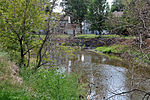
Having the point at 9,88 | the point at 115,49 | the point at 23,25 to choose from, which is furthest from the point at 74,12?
the point at 115,49

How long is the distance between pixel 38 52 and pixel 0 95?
12.3 ft

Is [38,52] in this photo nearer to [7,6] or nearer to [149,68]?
[7,6]

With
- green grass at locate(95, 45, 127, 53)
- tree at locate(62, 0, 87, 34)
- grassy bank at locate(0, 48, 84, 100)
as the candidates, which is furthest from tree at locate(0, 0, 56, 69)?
green grass at locate(95, 45, 127, 53)

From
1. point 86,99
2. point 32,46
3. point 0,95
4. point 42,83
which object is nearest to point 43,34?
point 32,46

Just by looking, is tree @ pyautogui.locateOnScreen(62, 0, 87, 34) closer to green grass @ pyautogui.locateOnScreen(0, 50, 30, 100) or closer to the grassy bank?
the grassy bank

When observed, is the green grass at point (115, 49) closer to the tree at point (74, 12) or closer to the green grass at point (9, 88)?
the tree at point (74, 12)

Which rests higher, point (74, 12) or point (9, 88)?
point (74, 12)

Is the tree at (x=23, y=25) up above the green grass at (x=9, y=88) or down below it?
above

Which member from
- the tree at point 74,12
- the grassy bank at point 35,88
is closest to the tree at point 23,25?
the tree at point 74,12

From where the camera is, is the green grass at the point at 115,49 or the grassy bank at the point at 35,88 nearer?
the grassy bank at the point at 35,88

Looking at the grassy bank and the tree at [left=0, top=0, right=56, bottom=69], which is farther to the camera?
the tree at [left=0, top=0, right=56, bottom=69]

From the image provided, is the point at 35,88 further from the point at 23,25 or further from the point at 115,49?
the point at 115,49

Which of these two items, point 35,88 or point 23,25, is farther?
point 23,25

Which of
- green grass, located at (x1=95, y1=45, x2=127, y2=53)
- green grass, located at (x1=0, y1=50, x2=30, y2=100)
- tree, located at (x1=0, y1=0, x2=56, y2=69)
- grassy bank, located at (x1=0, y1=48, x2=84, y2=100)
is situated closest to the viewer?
green grass, located at (x1=0, y1=50, x2=30, y2=100)
